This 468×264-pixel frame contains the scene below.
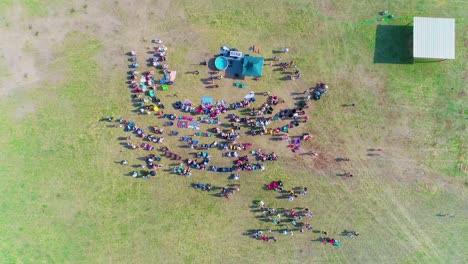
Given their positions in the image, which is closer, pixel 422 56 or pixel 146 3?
pixel 422 56

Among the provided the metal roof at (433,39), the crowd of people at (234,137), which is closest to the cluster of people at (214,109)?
the crowd of people at (234,137)

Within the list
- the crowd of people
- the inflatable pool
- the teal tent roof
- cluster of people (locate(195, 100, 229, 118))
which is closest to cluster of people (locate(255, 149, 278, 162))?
the crowd of people

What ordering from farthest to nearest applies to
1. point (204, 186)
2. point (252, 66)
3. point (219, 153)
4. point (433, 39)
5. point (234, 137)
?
1. point (219, 153)
2. point (234, 137)
3. point (204, 186)
4. point (252, 66)
5. point (433, 39)

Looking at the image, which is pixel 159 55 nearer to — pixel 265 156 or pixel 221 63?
pixel 221 63

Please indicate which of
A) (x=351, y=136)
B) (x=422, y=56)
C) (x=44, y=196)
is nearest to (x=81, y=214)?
(x=44, y=196)

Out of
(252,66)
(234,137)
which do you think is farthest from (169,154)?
(252,66)

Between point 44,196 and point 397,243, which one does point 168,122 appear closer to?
point 44,196
